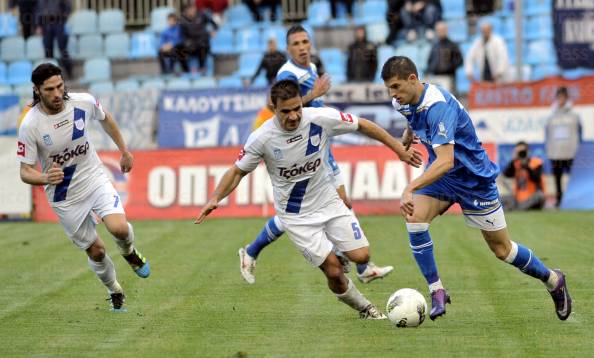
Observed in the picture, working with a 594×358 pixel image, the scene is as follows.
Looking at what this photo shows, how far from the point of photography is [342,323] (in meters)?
8.92

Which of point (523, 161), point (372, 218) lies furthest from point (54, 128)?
point (523, 161)

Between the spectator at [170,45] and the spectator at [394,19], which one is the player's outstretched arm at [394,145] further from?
the spectator at [170,45]

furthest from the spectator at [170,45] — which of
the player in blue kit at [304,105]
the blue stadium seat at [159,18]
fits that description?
the player in blue kit at [304,105]

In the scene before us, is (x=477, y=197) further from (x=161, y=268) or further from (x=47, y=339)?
(x=161, y=268)

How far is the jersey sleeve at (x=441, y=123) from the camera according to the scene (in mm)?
8469

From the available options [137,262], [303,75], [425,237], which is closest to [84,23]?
[303,75]

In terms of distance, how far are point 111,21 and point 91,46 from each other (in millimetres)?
826

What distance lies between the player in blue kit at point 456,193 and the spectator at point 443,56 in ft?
41.5

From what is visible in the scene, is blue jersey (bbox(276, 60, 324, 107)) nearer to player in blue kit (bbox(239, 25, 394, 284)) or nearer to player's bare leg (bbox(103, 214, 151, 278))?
player in blue kit (bbox(239, 25, 394, 284))

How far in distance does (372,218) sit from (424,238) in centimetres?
965

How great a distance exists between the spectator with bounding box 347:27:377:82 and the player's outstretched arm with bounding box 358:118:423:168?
13.7m

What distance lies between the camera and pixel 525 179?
19469 millimetres

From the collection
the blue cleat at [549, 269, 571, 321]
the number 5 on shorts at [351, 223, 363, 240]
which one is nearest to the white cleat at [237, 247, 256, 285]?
the number 5 on shorts at [351, 223, 363, 240]

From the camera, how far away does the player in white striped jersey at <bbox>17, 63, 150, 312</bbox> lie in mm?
9586
